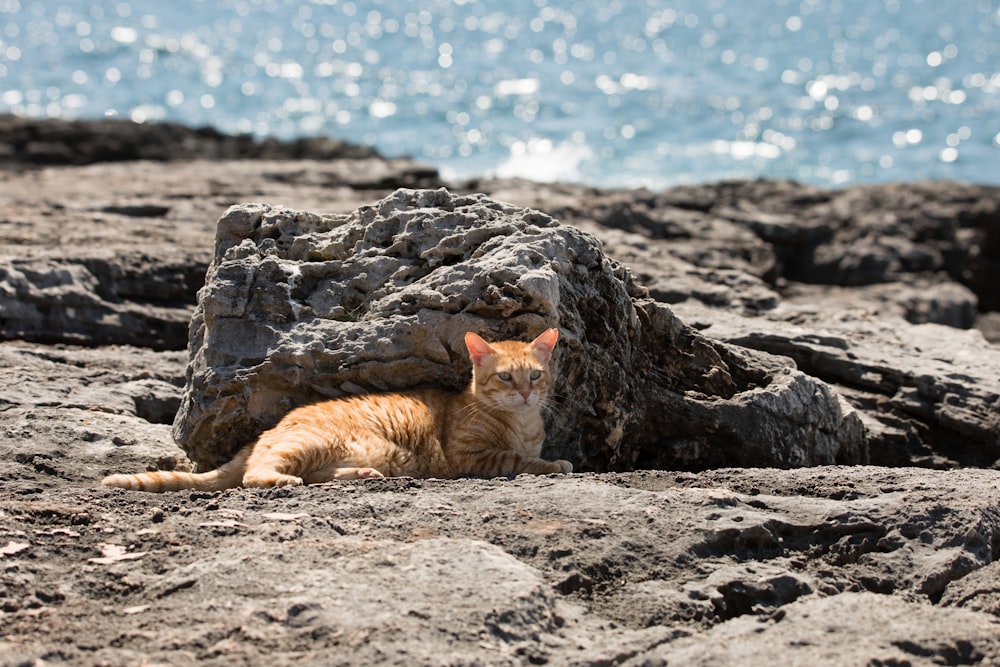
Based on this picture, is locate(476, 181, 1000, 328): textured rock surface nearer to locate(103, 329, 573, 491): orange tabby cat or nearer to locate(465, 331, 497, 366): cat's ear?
locate(103, 329, 573, 491): orange tabby cat

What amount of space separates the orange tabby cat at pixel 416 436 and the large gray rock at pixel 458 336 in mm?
203

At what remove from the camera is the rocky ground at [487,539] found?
3309 millimetres

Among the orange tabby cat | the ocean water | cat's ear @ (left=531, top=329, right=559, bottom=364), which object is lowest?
the orange tabby cat

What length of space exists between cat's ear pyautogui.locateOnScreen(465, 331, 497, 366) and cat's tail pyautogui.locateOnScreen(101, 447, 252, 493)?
1.05 m

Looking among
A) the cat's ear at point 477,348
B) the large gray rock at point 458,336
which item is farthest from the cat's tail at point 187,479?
the cat's ear at point 477,348

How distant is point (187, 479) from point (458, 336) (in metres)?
1.38

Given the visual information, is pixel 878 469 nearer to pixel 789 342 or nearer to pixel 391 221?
pixel 789 342

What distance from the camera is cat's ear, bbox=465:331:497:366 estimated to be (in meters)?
5.01

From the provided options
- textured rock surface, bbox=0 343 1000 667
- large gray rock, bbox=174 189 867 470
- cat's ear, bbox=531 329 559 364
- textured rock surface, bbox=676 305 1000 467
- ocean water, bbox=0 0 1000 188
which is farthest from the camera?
ocean water, bbox=0 0 1000 188

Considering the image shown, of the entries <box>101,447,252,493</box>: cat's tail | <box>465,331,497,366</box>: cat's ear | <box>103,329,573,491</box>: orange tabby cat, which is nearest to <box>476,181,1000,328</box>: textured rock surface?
<box>103,329,573,491</box>: orange tabby cat

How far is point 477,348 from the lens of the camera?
200 inches

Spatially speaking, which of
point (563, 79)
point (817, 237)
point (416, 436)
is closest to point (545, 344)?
point (416, 436)

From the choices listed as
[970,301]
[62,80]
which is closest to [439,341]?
[970,301]

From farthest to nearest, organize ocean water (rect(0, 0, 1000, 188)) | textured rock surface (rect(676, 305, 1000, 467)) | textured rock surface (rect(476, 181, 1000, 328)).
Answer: ocean water (rect(0, 0, 1000, 188))
textured rock surface (rect(476, 181, 1000, 328))
textured rock surface (rect(676, 305, 1000, 467))
